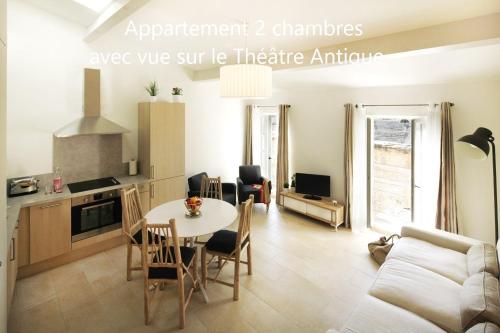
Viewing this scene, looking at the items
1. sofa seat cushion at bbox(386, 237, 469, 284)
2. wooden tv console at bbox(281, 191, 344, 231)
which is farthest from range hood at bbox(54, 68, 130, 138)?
sofa seat cushion at bbox(386, 237, 469, 284)

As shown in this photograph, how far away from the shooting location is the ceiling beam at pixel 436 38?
2.29 metres

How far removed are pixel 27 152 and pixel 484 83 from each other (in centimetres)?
592

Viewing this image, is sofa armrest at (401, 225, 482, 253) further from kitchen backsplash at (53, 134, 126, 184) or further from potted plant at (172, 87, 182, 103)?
kitchen backsplash at (53, 134, 126, 184)

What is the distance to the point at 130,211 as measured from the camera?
318 centimetres

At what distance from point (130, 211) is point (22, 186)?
1427mm

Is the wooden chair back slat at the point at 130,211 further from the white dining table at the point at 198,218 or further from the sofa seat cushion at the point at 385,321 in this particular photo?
the sofa seat cushion at the point at 385,321

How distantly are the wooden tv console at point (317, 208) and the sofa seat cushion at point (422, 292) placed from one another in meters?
2.04

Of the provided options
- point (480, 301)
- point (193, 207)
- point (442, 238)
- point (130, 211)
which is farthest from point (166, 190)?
point (480, 301)

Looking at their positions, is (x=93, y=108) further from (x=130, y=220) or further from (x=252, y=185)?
(x=252, y=185)

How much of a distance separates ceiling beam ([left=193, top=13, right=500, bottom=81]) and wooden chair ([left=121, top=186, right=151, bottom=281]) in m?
Answer: 3.03

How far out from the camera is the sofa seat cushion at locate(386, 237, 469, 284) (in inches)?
100

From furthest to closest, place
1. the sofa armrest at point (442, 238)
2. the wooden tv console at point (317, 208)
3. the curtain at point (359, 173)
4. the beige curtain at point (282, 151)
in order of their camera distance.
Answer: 1. the beige curtain at point (282, 151)
2. the wooden tv console at point (317, 208)
3. the curtain at point (359, 173)
4. the sofa armrest at point (442, 238)

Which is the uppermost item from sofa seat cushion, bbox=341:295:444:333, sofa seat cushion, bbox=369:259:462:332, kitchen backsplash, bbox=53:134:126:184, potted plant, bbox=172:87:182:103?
potted plant, bbox=172:87:182:103

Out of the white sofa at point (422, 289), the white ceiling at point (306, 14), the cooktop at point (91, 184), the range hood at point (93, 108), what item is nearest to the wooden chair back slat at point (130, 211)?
the cooktop at point (91, 184)
